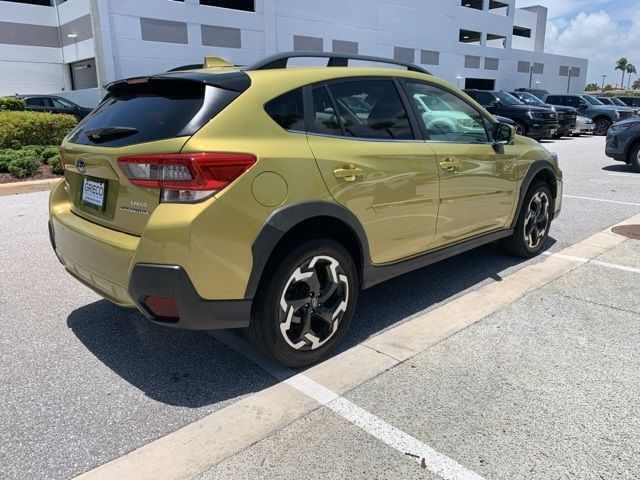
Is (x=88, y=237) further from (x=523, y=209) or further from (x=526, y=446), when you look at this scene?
(x=523, y=209)

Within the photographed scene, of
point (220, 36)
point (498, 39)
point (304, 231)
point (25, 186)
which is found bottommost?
point (25, 186)

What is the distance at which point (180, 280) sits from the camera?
255cm

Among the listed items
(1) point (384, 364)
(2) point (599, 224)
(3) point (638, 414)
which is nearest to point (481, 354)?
(1) point (384, 364)

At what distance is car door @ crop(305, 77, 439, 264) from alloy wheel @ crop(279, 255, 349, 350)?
356 millimetres

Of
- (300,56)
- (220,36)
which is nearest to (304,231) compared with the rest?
(300,56)

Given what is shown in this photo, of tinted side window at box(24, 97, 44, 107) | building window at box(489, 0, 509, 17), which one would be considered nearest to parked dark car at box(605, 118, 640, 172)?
tinted side window at box(24, 97, 44, 107)

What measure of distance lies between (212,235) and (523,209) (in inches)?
133

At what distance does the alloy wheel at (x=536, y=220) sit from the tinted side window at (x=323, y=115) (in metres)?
2.58

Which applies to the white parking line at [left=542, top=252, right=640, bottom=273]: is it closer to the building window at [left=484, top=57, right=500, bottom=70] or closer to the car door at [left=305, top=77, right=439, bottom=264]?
the car door at [left=305, top=77, right=439, bottom=264]

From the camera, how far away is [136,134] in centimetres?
280

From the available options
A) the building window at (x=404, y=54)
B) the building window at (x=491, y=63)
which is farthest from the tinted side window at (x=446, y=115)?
Result: the building window at (x=491, y=63)

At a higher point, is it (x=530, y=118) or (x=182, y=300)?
(x=530, y=118)

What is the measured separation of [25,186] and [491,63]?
1880 inches

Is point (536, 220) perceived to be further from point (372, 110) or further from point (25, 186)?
point (25, 186)
